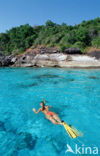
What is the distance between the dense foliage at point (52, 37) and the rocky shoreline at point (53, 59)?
51.3 inches

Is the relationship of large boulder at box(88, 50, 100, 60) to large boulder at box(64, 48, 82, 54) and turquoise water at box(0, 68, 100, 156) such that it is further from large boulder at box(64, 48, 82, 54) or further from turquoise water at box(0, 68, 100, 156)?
turquoise water at box(0, 68, 100, 156)

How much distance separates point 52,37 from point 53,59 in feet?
18.3

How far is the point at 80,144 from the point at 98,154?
1.70 ft

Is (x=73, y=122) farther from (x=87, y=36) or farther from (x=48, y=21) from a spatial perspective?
(x=48, y=21)

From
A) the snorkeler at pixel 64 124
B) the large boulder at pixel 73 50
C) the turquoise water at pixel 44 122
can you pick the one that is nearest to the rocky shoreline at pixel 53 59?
the large boulder at pixel 73 50

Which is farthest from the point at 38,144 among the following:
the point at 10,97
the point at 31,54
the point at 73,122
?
the point at 31,54

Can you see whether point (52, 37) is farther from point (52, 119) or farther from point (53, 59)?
point (52, 119)

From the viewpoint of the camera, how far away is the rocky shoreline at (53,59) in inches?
627

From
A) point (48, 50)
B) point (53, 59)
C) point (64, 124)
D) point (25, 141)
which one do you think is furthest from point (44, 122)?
point (48, 50)

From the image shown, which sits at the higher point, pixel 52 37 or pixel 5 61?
pixel 52 37

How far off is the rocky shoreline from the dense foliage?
1303 millimetres

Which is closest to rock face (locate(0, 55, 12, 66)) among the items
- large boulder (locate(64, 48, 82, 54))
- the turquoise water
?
large boulder (locate(64, 48, 82, 54))

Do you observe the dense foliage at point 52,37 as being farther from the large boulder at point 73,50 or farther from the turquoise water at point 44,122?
the turquoise water at point 44,122

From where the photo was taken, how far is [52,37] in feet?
69.0
